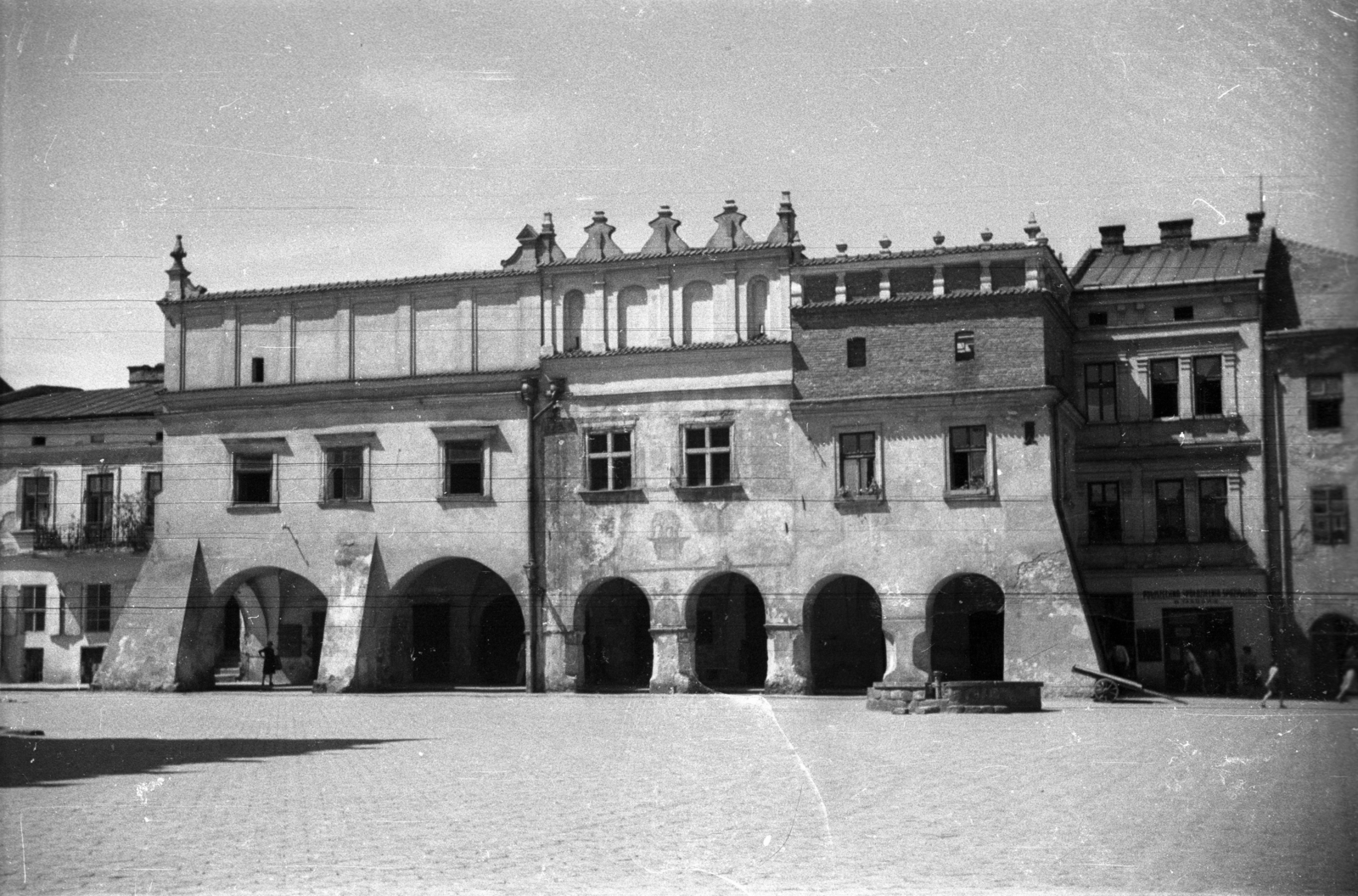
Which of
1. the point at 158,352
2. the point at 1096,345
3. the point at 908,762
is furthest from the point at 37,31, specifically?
the point at 1096,345

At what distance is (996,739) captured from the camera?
22562 millimetres

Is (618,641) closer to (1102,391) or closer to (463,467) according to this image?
(463,467)

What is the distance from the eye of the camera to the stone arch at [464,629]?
40938 millimetres

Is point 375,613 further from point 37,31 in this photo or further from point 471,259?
point 37,31

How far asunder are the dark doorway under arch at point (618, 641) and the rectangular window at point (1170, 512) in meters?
13.1

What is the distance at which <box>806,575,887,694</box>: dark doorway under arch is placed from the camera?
1523 inches

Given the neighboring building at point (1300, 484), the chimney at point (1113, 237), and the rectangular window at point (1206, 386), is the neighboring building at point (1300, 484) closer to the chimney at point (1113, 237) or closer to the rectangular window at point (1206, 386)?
the rectangular window at point (1206, 386)

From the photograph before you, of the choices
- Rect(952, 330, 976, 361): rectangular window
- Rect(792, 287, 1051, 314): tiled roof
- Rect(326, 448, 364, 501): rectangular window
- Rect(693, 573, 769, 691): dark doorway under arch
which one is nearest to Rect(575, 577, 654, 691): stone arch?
Rect(693, 573, 769, 691): dark doorway under arch

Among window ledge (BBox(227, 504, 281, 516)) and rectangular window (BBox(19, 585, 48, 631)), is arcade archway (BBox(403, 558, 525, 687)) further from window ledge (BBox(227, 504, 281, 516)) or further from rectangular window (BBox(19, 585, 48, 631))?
rectangular window (BBox(19, 585, 48, 631))

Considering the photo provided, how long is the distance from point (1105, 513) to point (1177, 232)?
8131mm

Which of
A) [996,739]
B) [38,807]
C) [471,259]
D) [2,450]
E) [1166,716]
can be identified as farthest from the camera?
[2,450]

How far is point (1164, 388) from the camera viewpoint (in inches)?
1524

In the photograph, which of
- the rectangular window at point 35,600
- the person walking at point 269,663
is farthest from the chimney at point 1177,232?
the rectangular window at point 35,600

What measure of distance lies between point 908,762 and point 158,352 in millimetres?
26610
